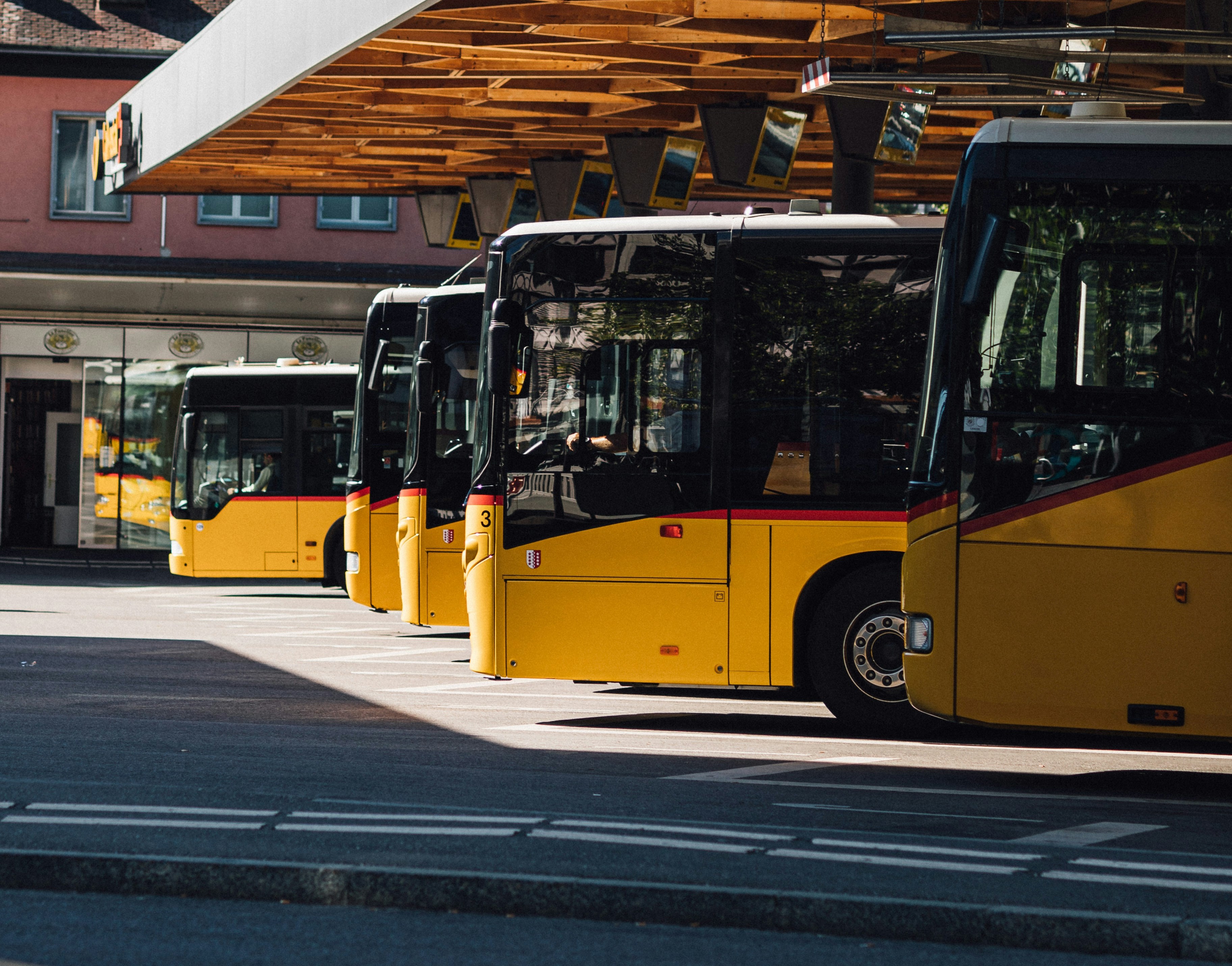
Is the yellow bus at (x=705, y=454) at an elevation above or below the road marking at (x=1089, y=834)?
above

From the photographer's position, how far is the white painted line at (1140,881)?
6.21m

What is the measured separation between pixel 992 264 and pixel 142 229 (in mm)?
26504

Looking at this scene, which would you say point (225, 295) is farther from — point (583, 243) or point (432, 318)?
point (583, 243)

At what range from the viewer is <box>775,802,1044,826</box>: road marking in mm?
7719

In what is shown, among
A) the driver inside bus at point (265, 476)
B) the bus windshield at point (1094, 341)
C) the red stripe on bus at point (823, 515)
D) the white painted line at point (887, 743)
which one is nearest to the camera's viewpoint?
the bus windshield at point (1094, 341)

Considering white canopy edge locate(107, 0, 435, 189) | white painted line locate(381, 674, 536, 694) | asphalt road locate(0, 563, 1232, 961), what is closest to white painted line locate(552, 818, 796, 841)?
asphalt road locate(0, 563, 1232, 961)

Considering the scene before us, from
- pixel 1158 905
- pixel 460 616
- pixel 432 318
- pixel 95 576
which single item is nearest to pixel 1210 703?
pixel 1158 905

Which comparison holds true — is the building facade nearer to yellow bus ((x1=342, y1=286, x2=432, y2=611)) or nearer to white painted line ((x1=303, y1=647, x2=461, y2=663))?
yellow bus ((x1=342, y1=286, x2=432, y2=611))

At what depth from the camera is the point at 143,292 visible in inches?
1264

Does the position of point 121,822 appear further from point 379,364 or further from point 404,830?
point 379,364

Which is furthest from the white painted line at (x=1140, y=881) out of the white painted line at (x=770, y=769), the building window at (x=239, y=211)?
the building window at (x=239, y=211)

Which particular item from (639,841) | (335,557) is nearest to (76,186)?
(335,557)

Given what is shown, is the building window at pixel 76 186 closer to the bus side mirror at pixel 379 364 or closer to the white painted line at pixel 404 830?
the bus side mirror at pixel 379 364

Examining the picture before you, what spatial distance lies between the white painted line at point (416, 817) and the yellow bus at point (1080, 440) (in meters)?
2.34
